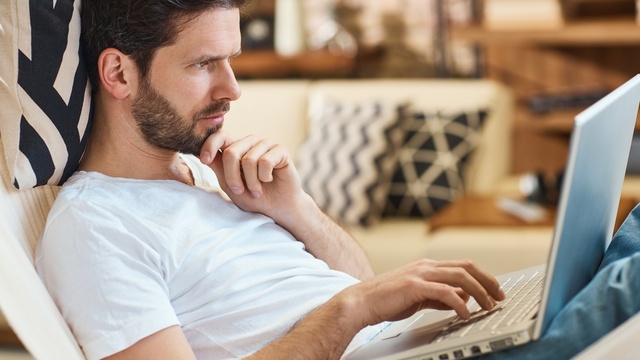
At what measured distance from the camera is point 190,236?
1441 mm

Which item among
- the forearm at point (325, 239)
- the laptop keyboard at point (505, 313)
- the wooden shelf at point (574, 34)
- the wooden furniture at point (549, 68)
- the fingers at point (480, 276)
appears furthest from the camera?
the wooden furniture at point (549, 68)

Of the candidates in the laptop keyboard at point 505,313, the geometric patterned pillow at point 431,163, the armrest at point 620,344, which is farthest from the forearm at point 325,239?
the geometric patterned pillow at point 431,163

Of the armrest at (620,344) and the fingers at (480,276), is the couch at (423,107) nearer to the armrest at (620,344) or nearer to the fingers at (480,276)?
the fingers at (480,276)

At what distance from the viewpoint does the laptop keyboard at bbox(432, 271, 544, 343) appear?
1.21 m

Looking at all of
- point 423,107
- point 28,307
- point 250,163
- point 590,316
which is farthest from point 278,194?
point 423,107

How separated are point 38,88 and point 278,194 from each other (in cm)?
41

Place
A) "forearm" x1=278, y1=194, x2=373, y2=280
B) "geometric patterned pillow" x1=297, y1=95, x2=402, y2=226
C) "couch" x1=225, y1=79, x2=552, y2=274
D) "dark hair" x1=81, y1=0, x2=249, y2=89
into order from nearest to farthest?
"dark hair" x1=81, y1=0, x2=249, y2=89, "forearm" x1=278, y1=194, x2=373, y2=280, "couch" x1=225, y1=79, x2=552, y2=274, "geometric patterned pillow" x1=297, y1=95, x2=402, y2=226

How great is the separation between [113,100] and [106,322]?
359 millimetres

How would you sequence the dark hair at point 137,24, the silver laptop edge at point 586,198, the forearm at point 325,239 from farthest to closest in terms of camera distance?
the forearm at point 325,239
the dark hair at point 137,24
the silver laptop edge at point 586,198

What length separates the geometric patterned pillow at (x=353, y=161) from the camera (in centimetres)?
355

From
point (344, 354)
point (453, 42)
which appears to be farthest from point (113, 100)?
point (453, 42)

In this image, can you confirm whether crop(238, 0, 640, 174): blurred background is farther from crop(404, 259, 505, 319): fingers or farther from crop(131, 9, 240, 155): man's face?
crop(404, 259, 505, 319): fingers

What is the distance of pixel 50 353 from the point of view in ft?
4.17

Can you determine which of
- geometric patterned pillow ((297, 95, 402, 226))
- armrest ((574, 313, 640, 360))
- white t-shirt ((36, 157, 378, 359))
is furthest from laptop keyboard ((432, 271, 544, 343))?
geometric patterned pillow ((297, 95, 402, 226))
